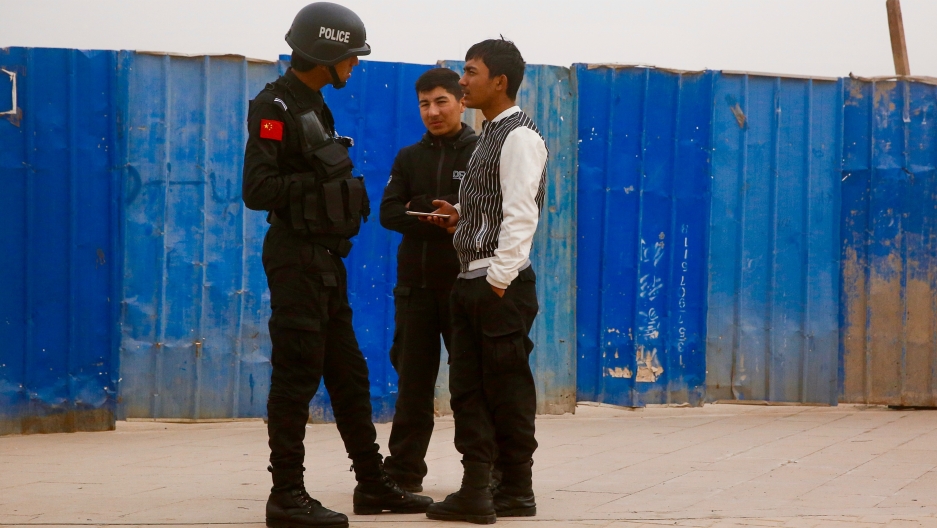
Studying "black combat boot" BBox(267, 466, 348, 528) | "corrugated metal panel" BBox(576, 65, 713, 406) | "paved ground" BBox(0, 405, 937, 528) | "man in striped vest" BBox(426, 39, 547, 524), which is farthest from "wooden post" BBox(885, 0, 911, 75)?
"black combat boot" BBox(267, 466, 348, 528)

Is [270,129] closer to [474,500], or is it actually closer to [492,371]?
[492,371]

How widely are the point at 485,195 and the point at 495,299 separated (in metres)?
0.45

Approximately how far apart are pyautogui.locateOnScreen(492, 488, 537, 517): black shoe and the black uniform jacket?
152 cm

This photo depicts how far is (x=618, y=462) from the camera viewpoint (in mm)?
5926

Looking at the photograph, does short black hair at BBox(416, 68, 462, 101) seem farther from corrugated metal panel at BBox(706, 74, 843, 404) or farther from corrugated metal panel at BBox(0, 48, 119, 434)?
corrugated metal panel at BBox(706, 74, 843, 404)

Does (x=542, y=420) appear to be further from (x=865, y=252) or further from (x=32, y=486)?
(x=32, y=486)

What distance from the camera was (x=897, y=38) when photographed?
8203 mm

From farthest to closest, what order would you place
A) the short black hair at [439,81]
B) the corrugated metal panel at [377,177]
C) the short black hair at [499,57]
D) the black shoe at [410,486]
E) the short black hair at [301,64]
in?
the corrugated metal panel at [377,177] < the short black hair at [439,81] < the black shoe at [410,486] < the short black hair at [499,57] < the short black hair at [301,64]

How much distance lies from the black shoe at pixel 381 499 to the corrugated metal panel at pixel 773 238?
11.9 ft

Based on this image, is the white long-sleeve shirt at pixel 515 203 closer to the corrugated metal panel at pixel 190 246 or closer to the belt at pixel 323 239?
the belt at pixel 323 239

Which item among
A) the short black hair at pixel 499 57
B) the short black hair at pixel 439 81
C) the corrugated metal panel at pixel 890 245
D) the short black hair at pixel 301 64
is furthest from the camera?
the corrugated metal panel at pixel 890 245

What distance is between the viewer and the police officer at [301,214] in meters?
4.23

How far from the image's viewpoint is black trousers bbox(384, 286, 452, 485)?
16.5 ft

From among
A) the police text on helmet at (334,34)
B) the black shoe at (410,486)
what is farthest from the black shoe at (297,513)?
the police text on helmet at (334,34)
